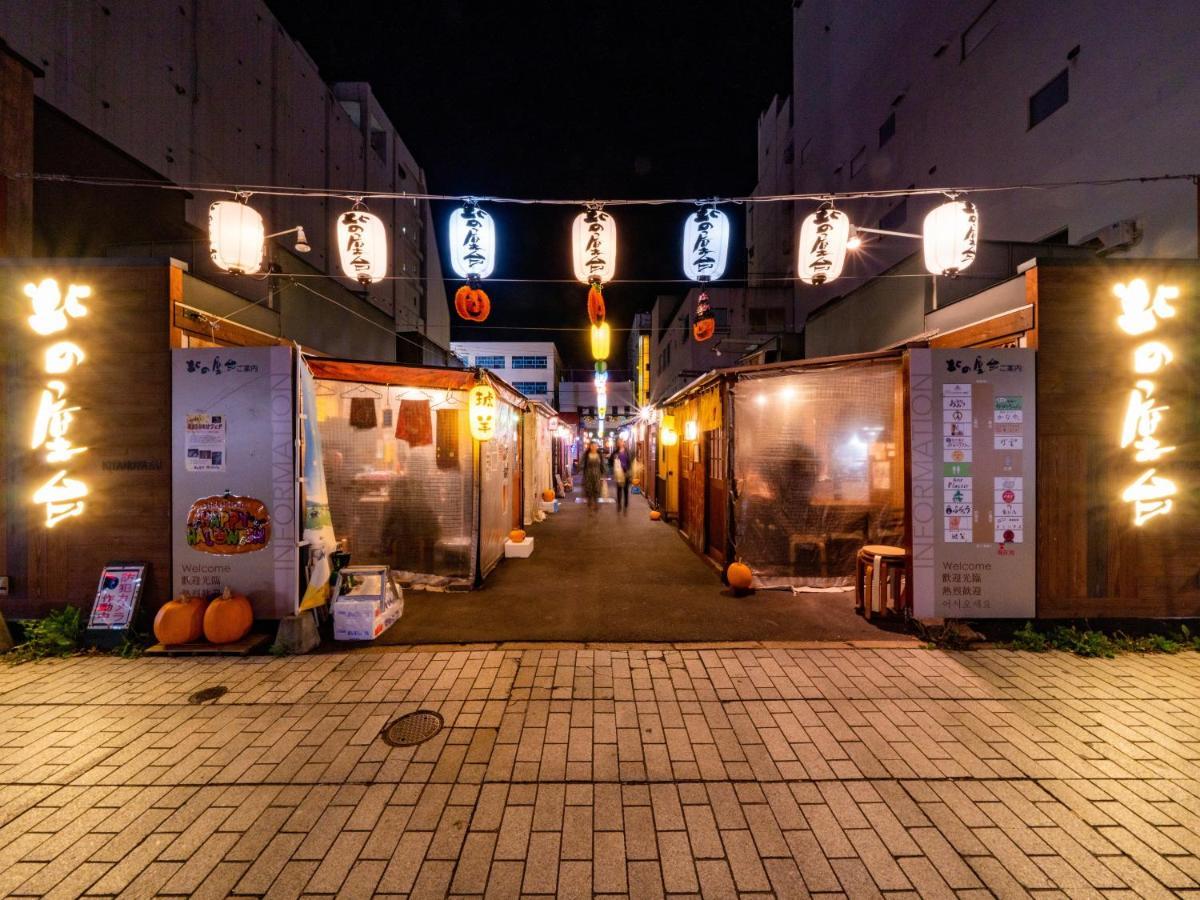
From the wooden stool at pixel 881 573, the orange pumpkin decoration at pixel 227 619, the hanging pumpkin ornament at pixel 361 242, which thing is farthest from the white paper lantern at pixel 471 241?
the wooden stool at pixel 881 573

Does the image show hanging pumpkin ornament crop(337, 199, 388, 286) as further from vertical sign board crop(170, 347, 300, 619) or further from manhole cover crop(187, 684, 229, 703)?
manhole cover crop(187, 684, 229, 703)

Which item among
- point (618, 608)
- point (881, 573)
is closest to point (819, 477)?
point (881, 573)

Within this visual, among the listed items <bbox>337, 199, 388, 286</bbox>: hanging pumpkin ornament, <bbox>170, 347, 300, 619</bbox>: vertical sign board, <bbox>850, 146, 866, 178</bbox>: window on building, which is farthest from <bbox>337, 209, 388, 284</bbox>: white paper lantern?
<bbox>850, 146, 866, 178</bbox>: window on building

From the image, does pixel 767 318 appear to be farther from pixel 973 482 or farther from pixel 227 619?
pixel 227 619

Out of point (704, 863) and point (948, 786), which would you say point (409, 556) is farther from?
point (948, 786)

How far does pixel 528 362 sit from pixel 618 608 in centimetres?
4992

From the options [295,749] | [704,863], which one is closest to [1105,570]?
[704,863]

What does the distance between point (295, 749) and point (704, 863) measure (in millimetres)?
3463

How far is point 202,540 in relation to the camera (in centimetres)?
639

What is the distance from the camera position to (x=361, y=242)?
909 cm

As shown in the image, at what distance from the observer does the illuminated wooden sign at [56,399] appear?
6324 mm

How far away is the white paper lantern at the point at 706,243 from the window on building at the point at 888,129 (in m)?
15.2

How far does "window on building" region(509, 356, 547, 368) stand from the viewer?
5509 cm

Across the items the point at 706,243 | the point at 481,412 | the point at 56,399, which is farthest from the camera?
the point at 706,243
